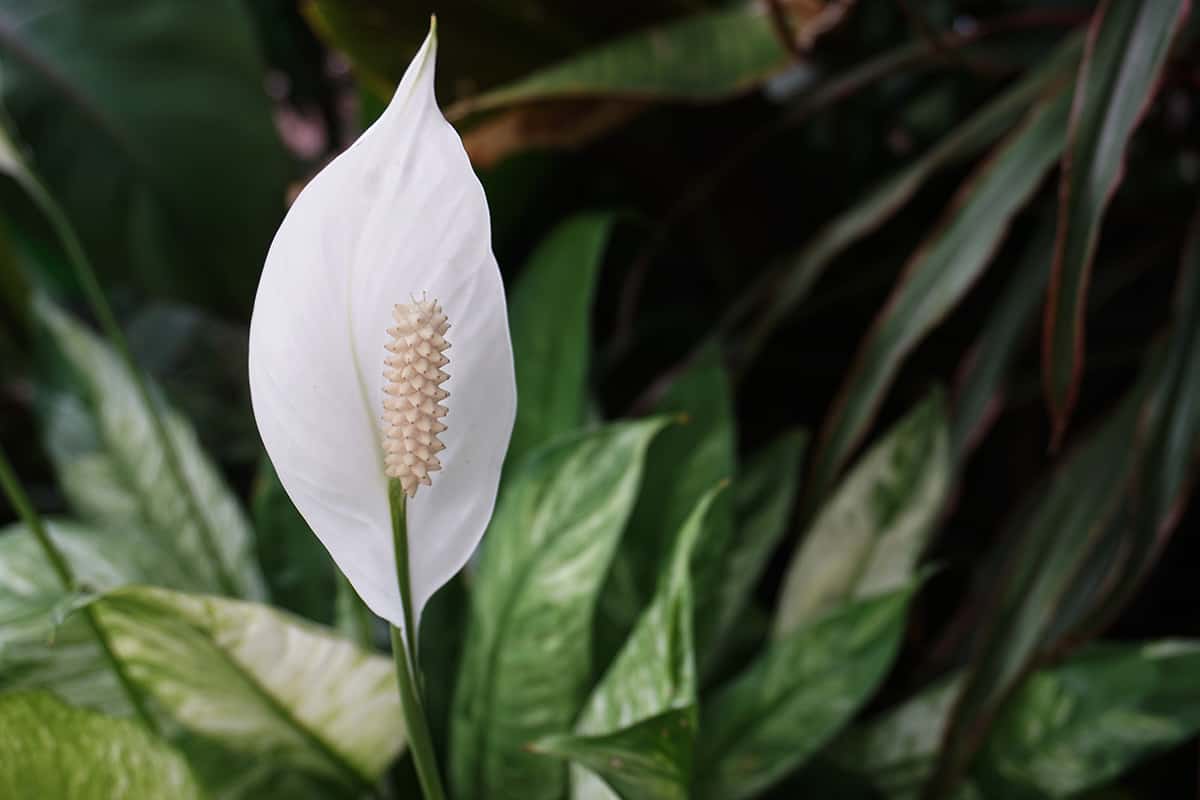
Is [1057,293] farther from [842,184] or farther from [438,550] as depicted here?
[842,184]

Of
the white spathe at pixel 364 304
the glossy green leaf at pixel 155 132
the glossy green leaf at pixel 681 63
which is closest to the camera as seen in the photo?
the white spathe at pixel 364 304

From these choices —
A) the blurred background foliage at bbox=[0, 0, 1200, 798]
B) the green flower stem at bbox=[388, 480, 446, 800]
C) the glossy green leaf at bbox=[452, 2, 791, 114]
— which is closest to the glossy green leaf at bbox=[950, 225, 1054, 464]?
the blurred background foliage at bbox=[0, 0, 1200, 798]

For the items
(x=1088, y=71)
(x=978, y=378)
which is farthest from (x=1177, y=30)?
(x=978, y=378)

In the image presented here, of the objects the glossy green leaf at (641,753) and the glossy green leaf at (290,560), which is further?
the glossy green leaf at (290,560)

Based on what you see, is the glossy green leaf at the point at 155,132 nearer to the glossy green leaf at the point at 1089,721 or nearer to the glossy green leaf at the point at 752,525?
the glossy green leaf at the point at 752,525

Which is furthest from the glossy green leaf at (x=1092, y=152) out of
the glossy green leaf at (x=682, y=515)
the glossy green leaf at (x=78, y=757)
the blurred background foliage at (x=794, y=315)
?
the glossy green leaf at (x=78, y=757)

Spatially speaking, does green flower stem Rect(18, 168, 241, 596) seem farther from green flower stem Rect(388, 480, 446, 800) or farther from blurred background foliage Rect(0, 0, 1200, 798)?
green flower stem Rect(388, 480, 446, 800)
